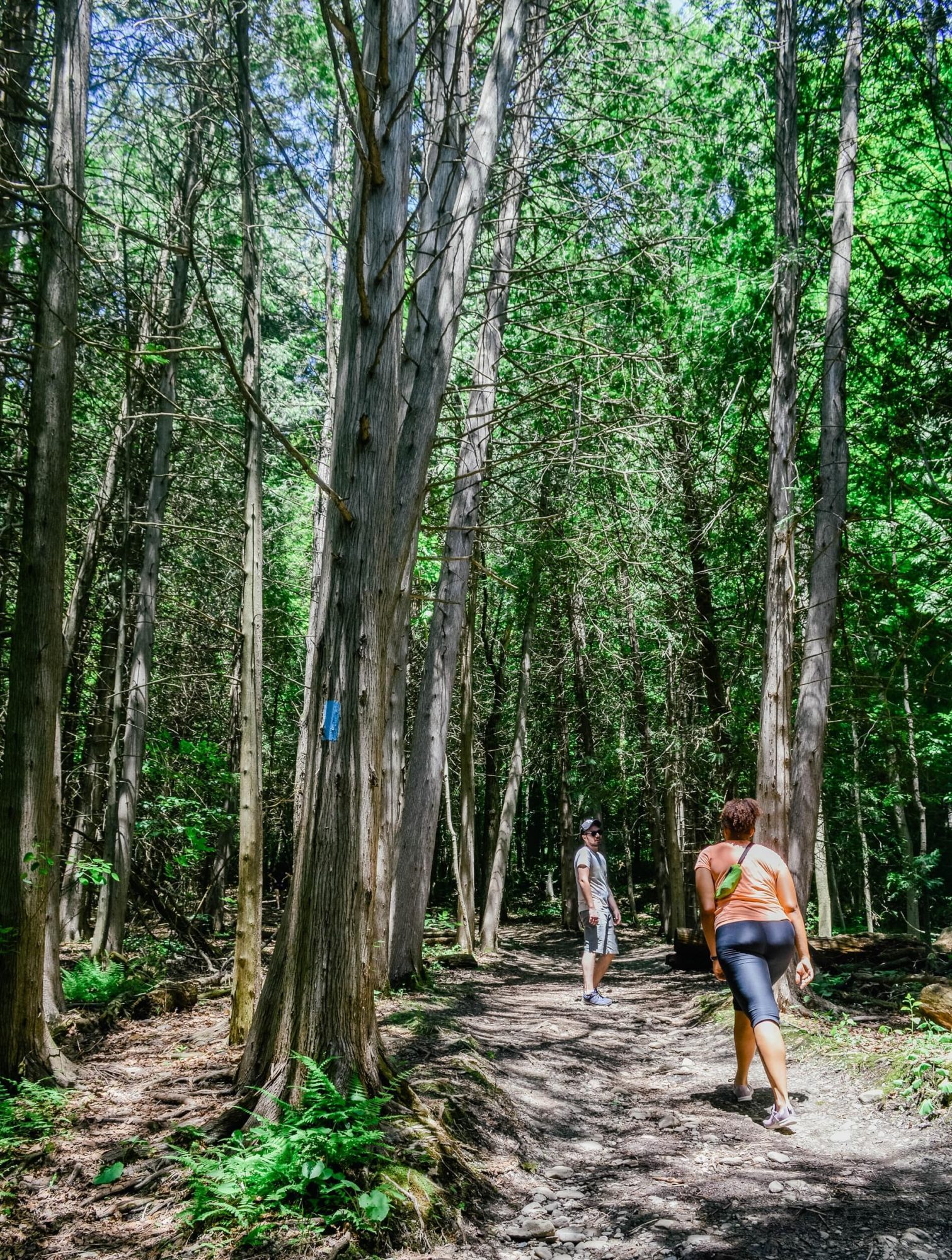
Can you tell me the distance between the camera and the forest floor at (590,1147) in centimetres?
350

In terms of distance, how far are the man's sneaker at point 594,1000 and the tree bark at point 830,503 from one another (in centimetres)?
Answer: 257

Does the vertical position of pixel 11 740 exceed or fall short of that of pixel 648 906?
it exceeds it

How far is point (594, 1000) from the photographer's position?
9602mm

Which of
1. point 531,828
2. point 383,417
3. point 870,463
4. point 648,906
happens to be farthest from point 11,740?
point 531,828

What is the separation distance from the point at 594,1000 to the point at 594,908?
1176mm

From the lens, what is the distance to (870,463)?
34.4 feet

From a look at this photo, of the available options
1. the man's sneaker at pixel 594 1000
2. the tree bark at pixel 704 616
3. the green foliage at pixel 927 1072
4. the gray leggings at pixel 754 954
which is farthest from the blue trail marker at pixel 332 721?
the tree bark at pixel 704 616

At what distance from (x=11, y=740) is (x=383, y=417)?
10.6 ft

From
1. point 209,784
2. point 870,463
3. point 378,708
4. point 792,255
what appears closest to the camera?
point 378,708

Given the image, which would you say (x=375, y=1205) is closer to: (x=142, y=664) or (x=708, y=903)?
(x=708, y=903)

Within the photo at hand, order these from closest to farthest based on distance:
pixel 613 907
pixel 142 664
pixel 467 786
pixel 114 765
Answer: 1. pixel 613 907
2. pixel 142 664
3. pixel 114 765
4. pixel 467 786

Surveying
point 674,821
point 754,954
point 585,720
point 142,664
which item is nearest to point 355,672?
point 754,954

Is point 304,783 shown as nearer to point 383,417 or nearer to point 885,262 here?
point 383,417

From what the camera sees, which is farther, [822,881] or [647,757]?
[822,881]
